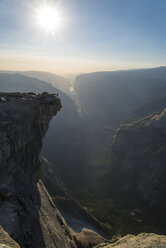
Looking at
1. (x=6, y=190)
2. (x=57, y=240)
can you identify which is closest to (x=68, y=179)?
(x=57, y=240)

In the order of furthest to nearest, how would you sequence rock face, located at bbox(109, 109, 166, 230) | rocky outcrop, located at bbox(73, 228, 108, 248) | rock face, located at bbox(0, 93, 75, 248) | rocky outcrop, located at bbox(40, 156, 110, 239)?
rock face, located at bbox(109, 109, 166, 230) → rocky outcrop, located at bbox(40, 156, 110, 239) → rocky outcrop, located at bbox(73, 228, 108, 248) → rock face, located at bbox(0, 93, 75, 248)

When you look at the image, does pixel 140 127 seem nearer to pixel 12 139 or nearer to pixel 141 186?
pixel 141 186

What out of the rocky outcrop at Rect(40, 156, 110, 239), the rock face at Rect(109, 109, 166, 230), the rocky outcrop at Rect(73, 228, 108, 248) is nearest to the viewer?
the rocky outcrop at Rect(73, 228, 108, 248)

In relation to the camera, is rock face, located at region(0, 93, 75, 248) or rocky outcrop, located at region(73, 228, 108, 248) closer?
rock face, located at region(0, 93, 75, 248)

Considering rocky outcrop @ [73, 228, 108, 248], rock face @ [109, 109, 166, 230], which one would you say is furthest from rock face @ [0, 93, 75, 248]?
rock face @ [109, 109, 166, 230]

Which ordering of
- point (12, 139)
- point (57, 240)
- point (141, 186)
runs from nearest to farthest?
1. point (12, 139)
2. point (57, 240)
3. point (141, 186)

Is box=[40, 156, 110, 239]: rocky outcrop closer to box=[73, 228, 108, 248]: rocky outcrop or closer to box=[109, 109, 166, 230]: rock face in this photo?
box=[73, 228, 108, 248]: rocky outcrop
